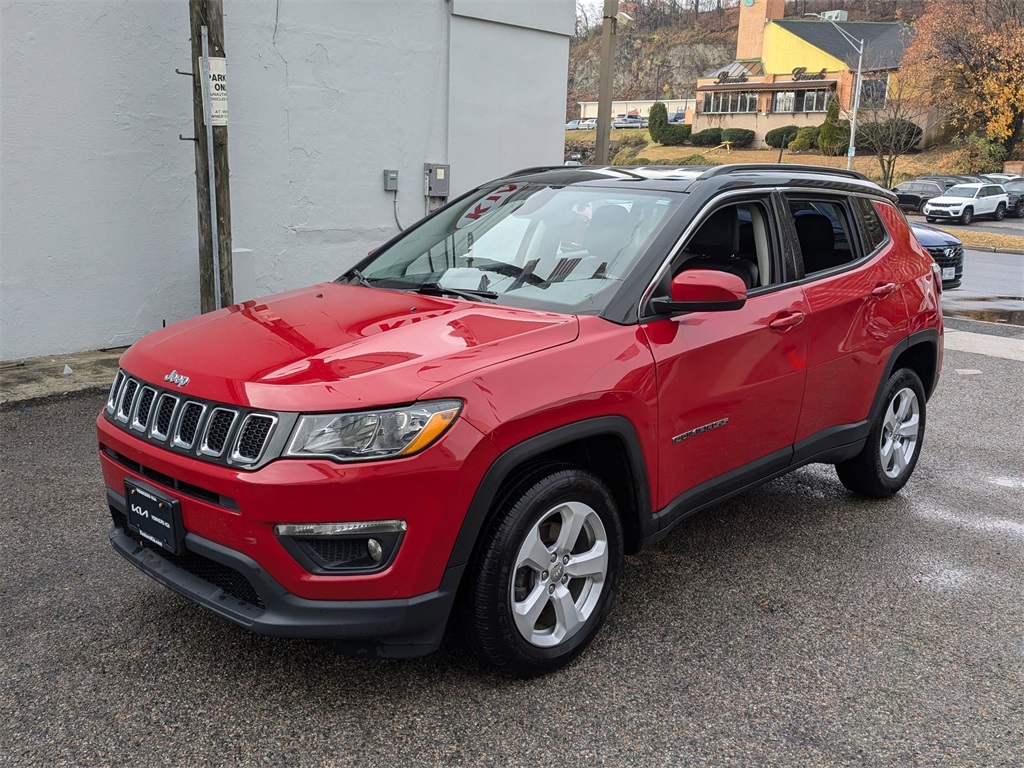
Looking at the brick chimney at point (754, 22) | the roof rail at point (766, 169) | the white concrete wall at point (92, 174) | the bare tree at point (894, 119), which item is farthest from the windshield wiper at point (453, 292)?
the brick chimney at point (754, 22)

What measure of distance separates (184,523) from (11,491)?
8.45 feet

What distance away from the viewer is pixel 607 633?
11.3ft

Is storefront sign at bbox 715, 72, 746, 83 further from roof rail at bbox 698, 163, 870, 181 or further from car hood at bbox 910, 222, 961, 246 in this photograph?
roof rail at bbox 698, 163, 870, 181

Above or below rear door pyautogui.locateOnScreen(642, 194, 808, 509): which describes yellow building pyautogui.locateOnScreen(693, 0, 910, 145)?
above

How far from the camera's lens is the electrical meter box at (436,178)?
10.0m

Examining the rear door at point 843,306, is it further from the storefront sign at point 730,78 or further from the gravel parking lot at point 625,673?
the storefront sign at point 730,78

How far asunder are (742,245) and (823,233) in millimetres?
648

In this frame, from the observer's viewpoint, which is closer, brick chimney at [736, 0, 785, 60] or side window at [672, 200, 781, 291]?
side window at [672, 200, 781, 291]

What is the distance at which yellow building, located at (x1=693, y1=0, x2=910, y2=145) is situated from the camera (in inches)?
2571

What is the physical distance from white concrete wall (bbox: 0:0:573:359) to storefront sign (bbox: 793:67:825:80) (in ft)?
208

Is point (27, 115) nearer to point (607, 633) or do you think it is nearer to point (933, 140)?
point (607, 633)

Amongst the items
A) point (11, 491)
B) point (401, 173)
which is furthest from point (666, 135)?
point (11, 491)

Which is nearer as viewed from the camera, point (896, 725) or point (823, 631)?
point (896, 725)

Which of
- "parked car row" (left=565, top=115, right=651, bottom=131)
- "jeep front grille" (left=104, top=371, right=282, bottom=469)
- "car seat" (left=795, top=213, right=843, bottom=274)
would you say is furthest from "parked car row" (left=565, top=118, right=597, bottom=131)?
"jeep front grille" (left=104, top=371, right=282, bottom=469)
